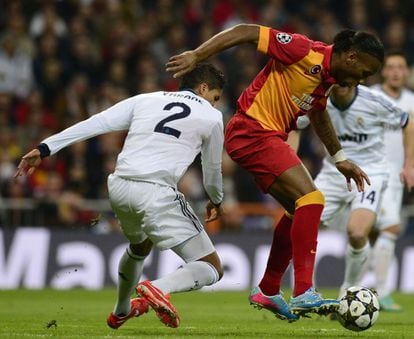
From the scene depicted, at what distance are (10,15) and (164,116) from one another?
10.9 meters

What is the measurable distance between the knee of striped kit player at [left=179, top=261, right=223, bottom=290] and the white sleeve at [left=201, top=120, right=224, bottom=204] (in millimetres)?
595

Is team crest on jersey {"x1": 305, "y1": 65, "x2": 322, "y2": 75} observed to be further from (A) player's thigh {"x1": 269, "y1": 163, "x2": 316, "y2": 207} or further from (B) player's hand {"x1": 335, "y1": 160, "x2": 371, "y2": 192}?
(B) player's hand {"x1": 335, "y1": 160, "x2": 371, "y2": 192}

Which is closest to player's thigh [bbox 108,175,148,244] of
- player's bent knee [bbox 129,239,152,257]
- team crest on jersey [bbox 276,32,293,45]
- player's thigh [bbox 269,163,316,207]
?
player's bent knee [bbox 129,239,152,257]

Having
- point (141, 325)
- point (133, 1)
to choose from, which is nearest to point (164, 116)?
point (141, 325)

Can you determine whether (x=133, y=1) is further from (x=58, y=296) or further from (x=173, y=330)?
(x=173, y=330)

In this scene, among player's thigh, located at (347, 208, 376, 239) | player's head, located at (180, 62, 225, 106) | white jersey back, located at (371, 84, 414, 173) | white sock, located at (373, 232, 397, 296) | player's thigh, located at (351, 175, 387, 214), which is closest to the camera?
player's head, located at (180, 62, 225, 106)

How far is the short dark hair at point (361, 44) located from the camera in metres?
7.88

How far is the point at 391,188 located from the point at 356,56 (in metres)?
4.39

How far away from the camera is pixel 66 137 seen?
7.65 metres

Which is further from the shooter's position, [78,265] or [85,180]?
[85,180]

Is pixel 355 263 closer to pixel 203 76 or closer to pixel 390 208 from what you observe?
pixel 390 208

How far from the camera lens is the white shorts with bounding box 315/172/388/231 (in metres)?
10.4

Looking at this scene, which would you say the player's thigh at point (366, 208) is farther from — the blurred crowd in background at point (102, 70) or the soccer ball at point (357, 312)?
the blurred crowd in background at point (102, 70)

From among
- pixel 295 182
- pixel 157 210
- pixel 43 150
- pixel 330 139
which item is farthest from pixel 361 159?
pixel 43 150
